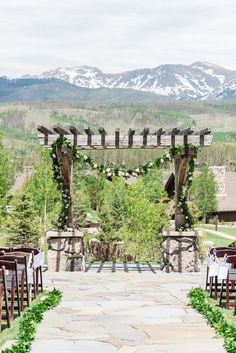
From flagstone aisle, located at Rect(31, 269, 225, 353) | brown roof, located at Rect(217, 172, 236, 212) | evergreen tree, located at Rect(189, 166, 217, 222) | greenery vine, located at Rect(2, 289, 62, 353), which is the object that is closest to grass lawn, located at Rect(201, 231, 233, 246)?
evergreen tree, located at Rect(189, 166, 217, 222)

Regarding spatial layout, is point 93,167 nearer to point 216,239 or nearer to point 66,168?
point 66,168

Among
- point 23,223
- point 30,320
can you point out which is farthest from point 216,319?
point 23,223

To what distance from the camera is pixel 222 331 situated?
25.7 ft

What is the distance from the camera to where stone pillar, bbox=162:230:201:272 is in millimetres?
16969

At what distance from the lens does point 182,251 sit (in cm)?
1702

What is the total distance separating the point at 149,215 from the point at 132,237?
133 cm

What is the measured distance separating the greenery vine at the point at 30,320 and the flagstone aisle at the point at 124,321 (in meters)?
0.10

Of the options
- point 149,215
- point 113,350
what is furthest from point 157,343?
point 149,215

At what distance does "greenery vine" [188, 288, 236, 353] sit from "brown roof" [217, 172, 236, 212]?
193ft

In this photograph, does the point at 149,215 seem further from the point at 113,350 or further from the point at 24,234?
the point at 113,350

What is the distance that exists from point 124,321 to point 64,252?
825cm

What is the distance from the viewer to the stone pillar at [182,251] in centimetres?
Result: 1697

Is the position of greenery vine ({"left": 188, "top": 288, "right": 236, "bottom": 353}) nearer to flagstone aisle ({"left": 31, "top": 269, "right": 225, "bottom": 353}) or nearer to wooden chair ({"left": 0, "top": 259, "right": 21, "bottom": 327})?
flagstone aisle ({"left": 31, "top": 269, "right": 225, "bottom": 353})

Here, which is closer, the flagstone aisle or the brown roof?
the flagstone aisle
